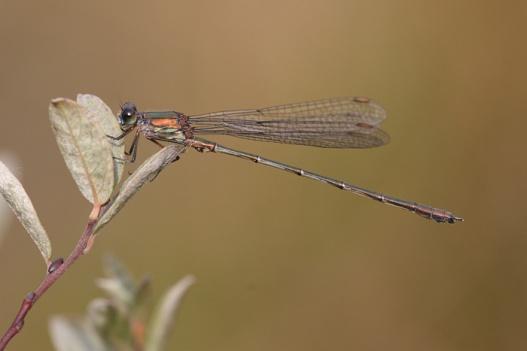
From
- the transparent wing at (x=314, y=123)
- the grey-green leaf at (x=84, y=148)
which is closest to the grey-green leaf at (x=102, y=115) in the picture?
the grey-green leaf at (x=84, y=148)

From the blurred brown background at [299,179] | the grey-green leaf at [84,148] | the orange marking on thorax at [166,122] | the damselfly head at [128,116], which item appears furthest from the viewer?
the blurred brown background at [299,179]

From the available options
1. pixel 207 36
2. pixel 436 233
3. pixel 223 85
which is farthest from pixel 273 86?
pixel 436 233

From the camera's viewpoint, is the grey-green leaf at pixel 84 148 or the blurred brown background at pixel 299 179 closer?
the grey-green leaf at pixel 84 148

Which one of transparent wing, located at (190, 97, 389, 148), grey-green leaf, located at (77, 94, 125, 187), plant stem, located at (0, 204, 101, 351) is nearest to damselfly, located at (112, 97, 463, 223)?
transparent wing, located at (190, 97, 389, 148)

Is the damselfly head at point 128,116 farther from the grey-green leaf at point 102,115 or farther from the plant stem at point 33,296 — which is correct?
the plant stem at point 33,296

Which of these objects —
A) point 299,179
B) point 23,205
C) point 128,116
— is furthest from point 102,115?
point 299,179

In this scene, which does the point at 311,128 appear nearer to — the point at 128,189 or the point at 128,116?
the point at 128,116

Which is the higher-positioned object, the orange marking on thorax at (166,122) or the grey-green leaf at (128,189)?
the orange marking on thorax at (166,122)

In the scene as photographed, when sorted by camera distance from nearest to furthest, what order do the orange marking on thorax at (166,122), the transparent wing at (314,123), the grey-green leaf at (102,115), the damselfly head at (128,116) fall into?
the grey-green leaf at (102,115) < the damselfly head at (128,116) < the orange marking on thorax at (166,122) < the transparent wing at (314,123)

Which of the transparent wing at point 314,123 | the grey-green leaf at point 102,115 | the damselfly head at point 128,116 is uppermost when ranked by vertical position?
the transparent wing at point 314,123
